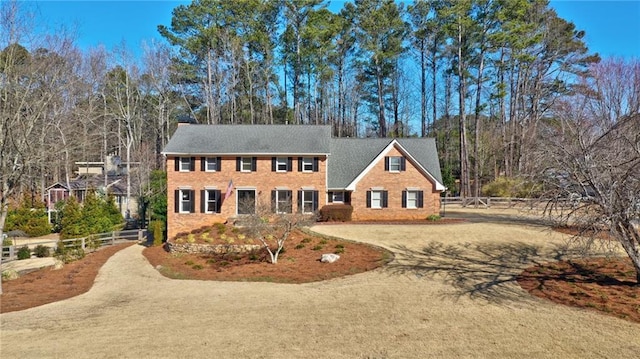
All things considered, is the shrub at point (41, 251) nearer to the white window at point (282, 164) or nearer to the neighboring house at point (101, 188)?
the neighboring house at point (101, 188)

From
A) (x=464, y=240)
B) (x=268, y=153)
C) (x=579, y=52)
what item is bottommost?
(x=464, y=240)

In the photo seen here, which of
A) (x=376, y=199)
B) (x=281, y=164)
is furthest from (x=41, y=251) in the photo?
(x=376, y=199)

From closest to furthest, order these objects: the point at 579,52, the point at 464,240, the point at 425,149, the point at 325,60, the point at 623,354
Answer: the point at 623,354
the point at 464,240
the point at 425,149
the point at 579,52
the point at 325,60

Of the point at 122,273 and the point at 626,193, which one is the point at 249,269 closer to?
the point at 122,273

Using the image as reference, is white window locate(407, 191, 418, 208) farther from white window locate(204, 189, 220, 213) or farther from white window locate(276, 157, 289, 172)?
white window locate(204, 189, 220, 213)

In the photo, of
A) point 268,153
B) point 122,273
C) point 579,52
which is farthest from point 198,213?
point 579,52

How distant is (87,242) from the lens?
2625cm

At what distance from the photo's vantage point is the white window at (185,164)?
2766 centimetres

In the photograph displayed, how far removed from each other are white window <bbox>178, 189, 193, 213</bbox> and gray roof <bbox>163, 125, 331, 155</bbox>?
2845 mm

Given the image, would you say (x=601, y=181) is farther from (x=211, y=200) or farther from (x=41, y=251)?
(x=41, y=251)

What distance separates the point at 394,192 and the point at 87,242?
21802mm

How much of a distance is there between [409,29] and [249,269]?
38.1 m

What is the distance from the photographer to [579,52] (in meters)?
41.2

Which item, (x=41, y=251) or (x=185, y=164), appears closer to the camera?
(x=41, y=251)
